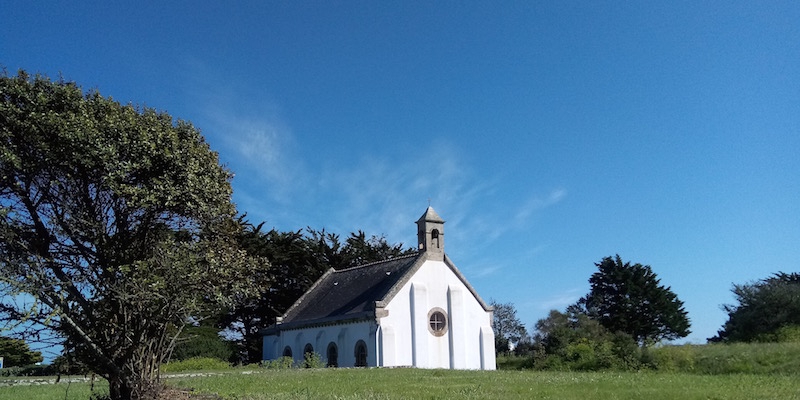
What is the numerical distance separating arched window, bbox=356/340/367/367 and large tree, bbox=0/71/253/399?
2090 cm

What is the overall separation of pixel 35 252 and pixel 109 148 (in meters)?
2.55

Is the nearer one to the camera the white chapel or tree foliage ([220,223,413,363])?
the white chapel

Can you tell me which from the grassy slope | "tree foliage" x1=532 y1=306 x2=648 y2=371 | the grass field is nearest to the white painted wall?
"tree foliage" x1=532 y1=306 x2=648 y2=371

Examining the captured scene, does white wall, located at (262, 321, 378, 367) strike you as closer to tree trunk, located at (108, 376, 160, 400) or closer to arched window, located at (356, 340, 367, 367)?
arched window, located at (356, 340, 367, 367)

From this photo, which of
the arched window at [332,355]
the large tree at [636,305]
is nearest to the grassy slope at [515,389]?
the arched window at [332,355]

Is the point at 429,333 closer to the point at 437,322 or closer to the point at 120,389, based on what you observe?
the point at 437,322

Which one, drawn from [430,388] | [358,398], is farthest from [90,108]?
[430,388]

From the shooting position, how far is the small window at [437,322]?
3481 cm

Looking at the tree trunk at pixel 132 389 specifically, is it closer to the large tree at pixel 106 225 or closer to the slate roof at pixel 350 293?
the large tree at pixel 106 225

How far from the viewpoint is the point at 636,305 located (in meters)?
57.8

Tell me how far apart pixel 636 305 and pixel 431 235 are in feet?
101

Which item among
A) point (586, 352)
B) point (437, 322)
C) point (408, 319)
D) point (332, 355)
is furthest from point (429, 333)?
point (586, 352)

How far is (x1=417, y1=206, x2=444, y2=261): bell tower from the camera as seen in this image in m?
36.4

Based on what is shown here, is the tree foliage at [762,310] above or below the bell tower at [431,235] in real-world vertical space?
below
